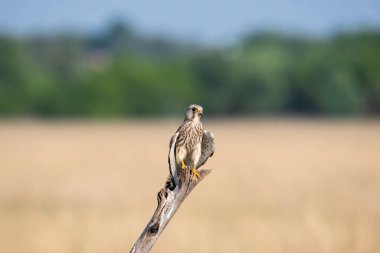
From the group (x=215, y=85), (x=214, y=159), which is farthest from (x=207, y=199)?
(x=215, y=85)

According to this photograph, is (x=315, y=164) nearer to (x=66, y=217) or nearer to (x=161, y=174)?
(x=161, y=174)

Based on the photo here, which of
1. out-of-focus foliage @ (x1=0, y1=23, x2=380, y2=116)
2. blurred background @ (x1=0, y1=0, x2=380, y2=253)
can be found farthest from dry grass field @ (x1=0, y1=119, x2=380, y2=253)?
out-of-focus foliage @ (x1=0, y1=23, x2=380, y2=116)

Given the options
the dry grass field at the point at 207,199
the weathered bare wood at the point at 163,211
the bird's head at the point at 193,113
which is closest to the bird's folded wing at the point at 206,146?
the bird's head at the point at 193,113

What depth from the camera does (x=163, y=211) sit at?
4484 mm

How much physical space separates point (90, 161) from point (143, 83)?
114ft

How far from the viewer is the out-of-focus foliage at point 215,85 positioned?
131ft

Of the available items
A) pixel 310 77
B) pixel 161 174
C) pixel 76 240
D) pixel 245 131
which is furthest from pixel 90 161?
pixel 310 77

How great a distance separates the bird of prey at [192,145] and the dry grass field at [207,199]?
2984mm

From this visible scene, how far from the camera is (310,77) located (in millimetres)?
44969

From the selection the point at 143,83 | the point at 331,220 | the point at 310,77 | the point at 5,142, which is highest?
the point at 143,83

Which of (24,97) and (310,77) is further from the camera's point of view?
(24,97)

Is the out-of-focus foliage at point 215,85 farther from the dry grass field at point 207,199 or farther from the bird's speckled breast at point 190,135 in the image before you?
the bird's speckled breast at point 190,135

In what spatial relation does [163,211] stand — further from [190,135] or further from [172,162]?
[190,135]

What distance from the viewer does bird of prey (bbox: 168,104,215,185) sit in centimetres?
524
